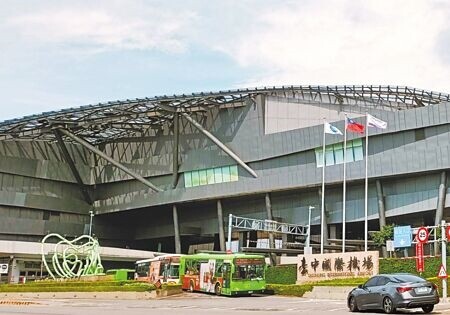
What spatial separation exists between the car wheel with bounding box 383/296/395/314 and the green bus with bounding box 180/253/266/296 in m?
17.8

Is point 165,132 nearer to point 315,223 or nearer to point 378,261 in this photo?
point 315,223

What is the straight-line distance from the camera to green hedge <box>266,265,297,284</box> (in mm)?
49438

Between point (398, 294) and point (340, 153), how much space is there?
4742 cm

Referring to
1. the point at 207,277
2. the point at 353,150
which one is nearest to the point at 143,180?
the point at 353,150

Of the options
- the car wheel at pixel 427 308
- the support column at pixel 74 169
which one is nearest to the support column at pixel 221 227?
the support column at pixel 74 169

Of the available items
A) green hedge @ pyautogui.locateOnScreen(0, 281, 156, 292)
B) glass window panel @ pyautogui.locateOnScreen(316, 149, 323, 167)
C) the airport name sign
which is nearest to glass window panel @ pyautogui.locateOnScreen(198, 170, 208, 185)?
glass window panel @ pyautogui.locateOnScreen(316, 149, 323, 167)

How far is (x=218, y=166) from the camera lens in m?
75.3

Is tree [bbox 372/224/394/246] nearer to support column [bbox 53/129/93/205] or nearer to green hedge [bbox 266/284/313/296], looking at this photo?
green hedge [bbox 266/284/313/296]

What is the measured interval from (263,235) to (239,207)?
4.82 metres

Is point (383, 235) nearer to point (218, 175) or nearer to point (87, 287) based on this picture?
point (218, 175)

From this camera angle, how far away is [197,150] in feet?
256

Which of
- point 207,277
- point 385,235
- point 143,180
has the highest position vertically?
point 143,180

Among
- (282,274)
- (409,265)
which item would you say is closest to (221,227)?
(282,274)

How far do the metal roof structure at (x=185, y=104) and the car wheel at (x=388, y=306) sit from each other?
159ft
